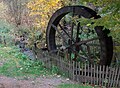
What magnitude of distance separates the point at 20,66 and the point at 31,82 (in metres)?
2.07

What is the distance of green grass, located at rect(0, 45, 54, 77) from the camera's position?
28.6 feet

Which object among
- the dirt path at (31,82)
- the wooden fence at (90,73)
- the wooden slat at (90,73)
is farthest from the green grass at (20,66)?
the wooden slat at (90,73)

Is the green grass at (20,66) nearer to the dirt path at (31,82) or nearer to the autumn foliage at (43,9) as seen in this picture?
the dirt path at (31,82)

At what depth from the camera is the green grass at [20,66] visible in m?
8.72

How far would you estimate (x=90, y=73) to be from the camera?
795cm

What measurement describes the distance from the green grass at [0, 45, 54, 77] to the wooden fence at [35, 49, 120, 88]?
66cm

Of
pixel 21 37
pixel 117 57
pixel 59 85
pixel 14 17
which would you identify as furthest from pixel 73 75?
pixel 14 17

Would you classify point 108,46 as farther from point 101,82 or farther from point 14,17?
point 14,17

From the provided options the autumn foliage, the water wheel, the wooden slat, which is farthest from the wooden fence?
the autumn foliage

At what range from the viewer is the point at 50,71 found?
370 inches

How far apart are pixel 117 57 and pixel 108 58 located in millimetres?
1405

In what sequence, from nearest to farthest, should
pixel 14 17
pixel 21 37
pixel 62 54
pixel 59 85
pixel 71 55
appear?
pixel 59 85, pixel 71 55, pixel 62 54, pixel 21 37, pixel 14 17

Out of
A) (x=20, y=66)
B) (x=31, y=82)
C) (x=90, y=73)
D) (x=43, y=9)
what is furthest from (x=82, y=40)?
(x=31, y=82)

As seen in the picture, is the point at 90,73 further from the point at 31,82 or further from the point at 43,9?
the point at 43,9
